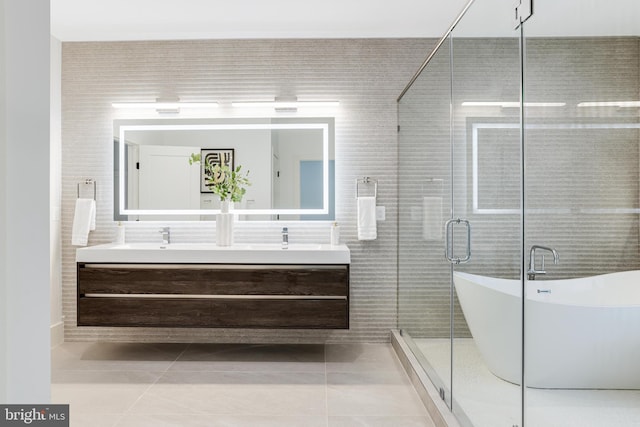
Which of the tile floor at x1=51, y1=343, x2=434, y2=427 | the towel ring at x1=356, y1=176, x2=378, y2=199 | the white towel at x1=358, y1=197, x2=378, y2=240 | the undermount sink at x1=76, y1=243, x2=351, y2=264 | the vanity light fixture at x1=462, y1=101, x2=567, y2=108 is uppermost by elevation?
the vanity light fixture at x1=462, y1=101, x2=567, y2=108

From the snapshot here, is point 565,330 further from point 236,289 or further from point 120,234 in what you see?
point 120,234

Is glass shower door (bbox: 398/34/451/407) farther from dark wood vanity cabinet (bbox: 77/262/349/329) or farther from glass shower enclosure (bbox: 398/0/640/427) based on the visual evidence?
dark wood vanity cabinet (bbox: 77/262/349/329)

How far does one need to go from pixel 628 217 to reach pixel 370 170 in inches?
102

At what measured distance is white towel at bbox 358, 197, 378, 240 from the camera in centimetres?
346

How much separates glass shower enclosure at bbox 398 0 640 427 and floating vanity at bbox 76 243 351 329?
865 millimetres

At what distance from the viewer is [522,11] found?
1.50 metres

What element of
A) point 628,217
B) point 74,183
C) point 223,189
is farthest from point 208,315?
point 628,217

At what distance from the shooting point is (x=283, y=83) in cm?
362

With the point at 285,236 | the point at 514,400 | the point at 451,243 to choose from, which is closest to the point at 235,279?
the point at 285,236

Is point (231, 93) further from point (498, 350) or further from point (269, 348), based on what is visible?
point (498, 350)

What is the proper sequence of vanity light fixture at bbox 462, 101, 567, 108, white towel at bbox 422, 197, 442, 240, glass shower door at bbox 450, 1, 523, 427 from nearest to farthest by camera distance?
vanity light fixture at bbox 462, 101, 567, 108 < glass shower door at bbox 450, 1, 523, 427 < white towel at bbox 422, 197, 442, 240

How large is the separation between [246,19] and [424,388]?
106 inches

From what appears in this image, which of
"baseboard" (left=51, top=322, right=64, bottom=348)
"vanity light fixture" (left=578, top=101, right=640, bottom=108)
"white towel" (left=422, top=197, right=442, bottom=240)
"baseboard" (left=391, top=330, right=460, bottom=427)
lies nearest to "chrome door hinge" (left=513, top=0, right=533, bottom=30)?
"vanity light fixture" (left=578, top=101, right=640, bottom=108)

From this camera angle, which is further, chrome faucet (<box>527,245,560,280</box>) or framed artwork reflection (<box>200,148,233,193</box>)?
framed artwork reflection (<box>200,148,233,193</box>)
